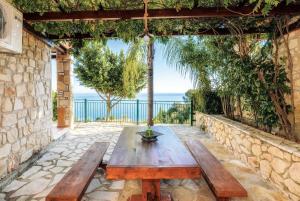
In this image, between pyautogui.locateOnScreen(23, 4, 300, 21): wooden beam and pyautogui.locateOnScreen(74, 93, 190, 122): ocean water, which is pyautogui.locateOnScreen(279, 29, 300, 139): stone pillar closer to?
pyautogui.locateOnScreen(23, 4, 300, 21): wooden beam

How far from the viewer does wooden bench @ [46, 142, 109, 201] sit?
5.90 feet

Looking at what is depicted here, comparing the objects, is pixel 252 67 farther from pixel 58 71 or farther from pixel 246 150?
pixel 58 71

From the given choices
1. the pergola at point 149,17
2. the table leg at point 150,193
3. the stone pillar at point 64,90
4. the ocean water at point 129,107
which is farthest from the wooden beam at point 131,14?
the ocean water at point 129,107

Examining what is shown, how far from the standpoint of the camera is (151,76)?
429 centimetres

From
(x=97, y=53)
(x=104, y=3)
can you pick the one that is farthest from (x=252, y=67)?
(x=97, y=53)

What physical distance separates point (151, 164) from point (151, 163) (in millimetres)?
24

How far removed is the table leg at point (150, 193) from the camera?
7.52ft

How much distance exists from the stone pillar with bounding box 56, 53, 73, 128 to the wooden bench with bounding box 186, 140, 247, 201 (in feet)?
15.0

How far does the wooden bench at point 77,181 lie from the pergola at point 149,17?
1720mm

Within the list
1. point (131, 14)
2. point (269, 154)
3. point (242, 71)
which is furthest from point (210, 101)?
point (131, 14)

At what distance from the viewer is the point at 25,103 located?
11.6ft

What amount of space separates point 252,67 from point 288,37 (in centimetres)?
75

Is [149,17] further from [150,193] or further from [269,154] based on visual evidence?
[269,154]

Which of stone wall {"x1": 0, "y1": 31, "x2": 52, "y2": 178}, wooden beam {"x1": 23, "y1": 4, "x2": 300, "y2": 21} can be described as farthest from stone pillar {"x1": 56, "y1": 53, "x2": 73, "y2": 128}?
wooden beam {"x1": 23, "y1": 4, "x2": 300, "y2": 21}
